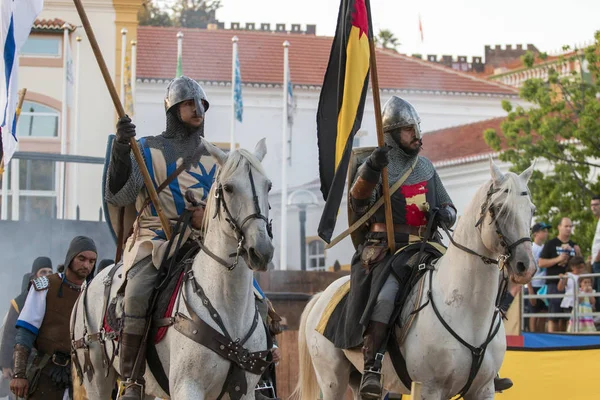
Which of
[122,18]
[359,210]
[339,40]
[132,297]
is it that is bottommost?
[132,297]

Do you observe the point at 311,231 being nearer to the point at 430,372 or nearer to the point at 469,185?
the point at 469,185

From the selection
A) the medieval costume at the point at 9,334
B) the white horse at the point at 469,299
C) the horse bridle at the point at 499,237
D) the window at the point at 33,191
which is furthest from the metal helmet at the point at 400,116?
A: the window at the point at 33,191

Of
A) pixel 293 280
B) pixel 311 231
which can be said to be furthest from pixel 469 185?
pixel 293 280

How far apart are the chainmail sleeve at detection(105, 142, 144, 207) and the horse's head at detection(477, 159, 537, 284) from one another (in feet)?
8.57

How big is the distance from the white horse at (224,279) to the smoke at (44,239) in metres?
15.2

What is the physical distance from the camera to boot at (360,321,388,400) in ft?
29.4

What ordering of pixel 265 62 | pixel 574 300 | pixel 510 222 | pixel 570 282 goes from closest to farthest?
pixel 510 222 → pixel 574 300 → pixel 570 282 → pixel 265 62

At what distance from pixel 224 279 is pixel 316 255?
30.4m

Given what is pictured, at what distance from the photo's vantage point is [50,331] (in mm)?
10375

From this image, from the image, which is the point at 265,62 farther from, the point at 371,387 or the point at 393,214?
the point at 371,387

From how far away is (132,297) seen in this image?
26.9 ft

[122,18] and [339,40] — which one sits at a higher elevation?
[122,18]

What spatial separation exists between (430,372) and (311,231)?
28954 mm

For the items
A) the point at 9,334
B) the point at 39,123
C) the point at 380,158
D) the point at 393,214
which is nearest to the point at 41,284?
the point at 9,334
